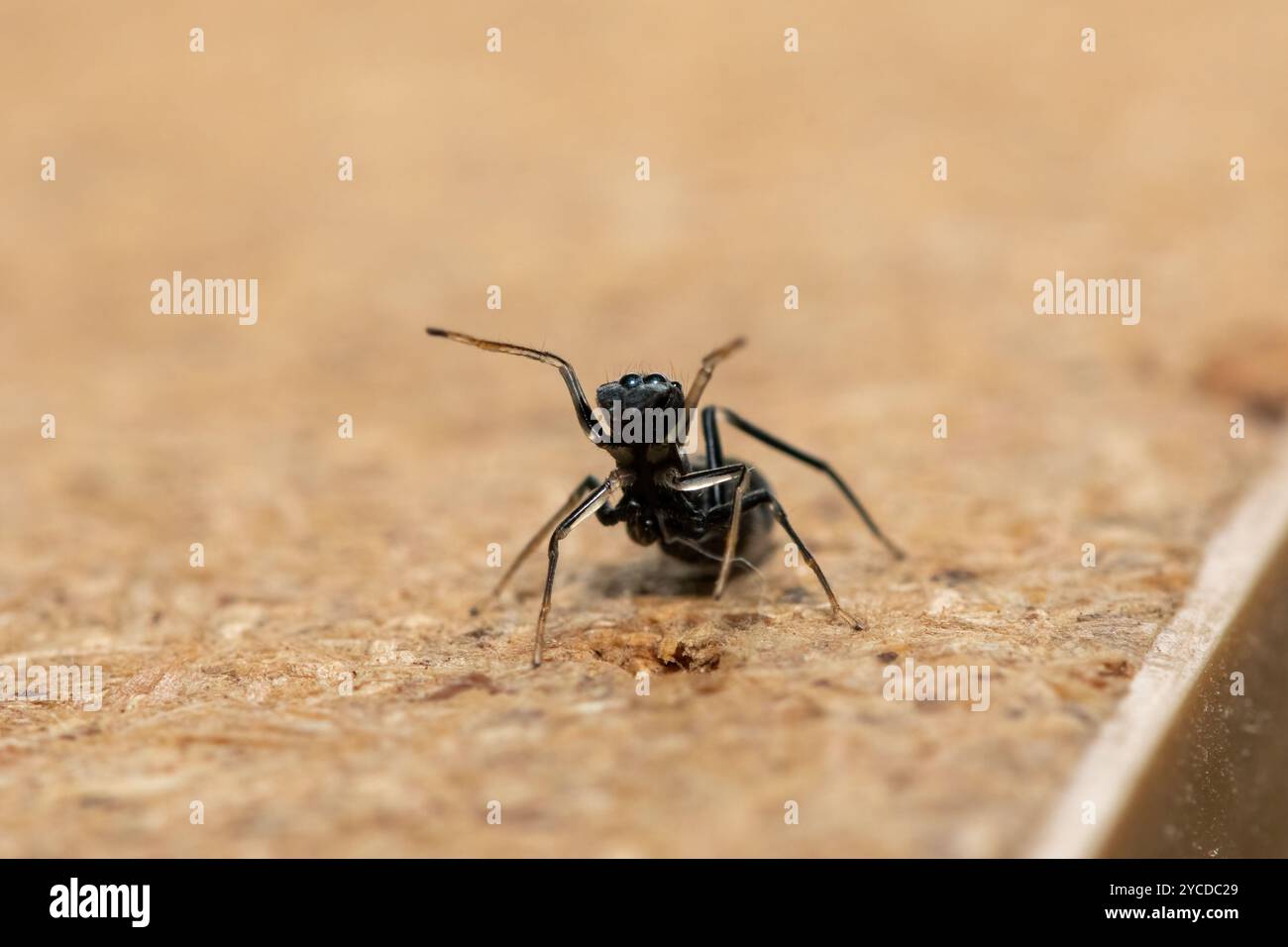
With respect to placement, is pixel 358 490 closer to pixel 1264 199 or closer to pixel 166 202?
pixel 166 202

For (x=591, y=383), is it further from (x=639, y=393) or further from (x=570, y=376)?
(x=639, y=393)

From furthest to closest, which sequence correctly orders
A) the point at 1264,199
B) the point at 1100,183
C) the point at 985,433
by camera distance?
the point at 1100,183 < the point at 1264,199 < the point at 985,433

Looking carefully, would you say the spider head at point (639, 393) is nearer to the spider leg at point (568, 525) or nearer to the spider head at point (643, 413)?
the spider head at point (643, 413)

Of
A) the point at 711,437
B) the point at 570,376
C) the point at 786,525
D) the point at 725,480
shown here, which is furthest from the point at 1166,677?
the point at 570,376

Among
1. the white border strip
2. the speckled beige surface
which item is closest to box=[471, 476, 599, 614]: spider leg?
the speckled beige surface

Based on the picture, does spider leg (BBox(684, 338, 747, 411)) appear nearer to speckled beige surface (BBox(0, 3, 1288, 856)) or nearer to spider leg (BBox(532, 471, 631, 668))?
spider leg (BBox(532, 471, 631, 668))

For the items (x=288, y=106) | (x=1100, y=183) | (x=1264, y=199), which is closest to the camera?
(x=1264, y=199)

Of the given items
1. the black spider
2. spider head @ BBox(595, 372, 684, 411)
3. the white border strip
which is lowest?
the white border strip

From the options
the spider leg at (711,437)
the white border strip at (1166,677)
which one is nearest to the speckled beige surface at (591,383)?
the white border strip at (1166,677)
